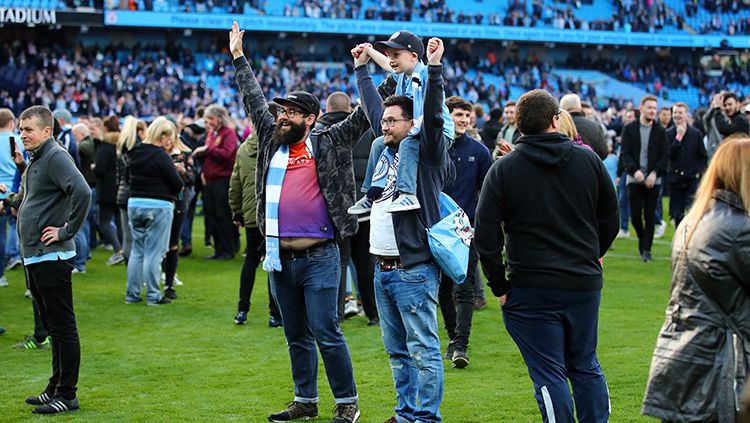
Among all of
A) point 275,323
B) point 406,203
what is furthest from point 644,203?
point 406,203

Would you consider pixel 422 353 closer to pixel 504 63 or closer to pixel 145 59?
pixel 145 59

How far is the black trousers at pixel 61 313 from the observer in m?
6.55

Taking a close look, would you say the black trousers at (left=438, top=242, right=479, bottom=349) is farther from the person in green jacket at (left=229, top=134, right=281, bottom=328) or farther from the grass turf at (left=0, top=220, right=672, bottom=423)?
the person in green jacket at (left=229, top=134, right=281, bottom=328)

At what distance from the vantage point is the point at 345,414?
6.12 m

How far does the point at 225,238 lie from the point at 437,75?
9761 millimetres

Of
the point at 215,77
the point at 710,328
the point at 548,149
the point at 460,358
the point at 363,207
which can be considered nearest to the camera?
the point at 710,328

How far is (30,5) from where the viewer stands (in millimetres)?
36062

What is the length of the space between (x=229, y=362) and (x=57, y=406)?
1.80 metres

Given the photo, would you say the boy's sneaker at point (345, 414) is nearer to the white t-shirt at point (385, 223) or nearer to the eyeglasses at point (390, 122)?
the white t-shirt at point (385, 223)

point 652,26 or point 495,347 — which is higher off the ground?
point 652,26

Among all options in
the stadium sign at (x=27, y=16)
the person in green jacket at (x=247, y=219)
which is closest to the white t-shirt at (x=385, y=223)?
the person in green jacket at (x=247, y=219)

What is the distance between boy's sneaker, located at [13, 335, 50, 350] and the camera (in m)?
8.76

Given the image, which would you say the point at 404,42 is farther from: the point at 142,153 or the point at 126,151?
the point at 126,151

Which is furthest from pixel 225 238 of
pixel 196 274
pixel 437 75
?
pixel 437 75
